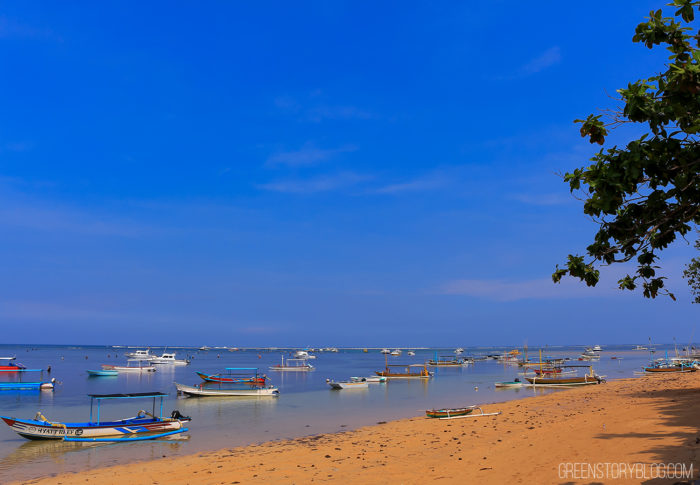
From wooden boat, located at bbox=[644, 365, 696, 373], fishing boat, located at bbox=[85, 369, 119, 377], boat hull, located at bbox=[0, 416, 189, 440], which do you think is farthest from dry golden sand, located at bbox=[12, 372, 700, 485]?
fishing boat, located at bbox=[85, 369, 119, 377]

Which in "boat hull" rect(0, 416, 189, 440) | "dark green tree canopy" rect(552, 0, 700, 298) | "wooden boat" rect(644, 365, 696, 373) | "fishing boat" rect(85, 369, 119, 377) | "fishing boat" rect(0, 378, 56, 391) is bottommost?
"fishing boat" rect(85, 369, 119, 377)

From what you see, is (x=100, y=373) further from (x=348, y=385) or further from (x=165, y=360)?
(x=348, y=385)

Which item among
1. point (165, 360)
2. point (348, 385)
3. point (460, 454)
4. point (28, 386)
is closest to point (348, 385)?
point (348, 385)

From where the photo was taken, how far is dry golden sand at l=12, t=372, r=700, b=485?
12109mm

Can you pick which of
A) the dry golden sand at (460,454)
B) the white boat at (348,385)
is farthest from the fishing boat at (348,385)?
the dry golden sand at (460,454)

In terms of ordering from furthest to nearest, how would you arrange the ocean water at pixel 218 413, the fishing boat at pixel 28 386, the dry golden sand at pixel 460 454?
the fishing boat at pixel 28 386 → the ocean water at pixel 218 413 → the dry golden sand at pixel 460 454

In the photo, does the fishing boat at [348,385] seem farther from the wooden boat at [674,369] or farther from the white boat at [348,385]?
the wooden boat at [674,369]

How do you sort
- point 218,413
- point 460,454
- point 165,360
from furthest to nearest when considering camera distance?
point 165,360 → point 218,413 → point 460,454

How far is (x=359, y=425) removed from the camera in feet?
88.7

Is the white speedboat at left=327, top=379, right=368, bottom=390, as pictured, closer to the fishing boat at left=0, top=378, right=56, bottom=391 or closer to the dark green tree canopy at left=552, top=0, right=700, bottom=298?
the fishing boat at left=0, top=378, right=56, bottom=391

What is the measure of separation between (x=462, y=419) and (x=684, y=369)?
44.2 metres

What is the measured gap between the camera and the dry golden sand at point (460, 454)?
12.1 meters

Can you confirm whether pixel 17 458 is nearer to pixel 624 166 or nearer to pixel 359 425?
pixel 359 425

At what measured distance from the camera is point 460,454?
50.5 ft
